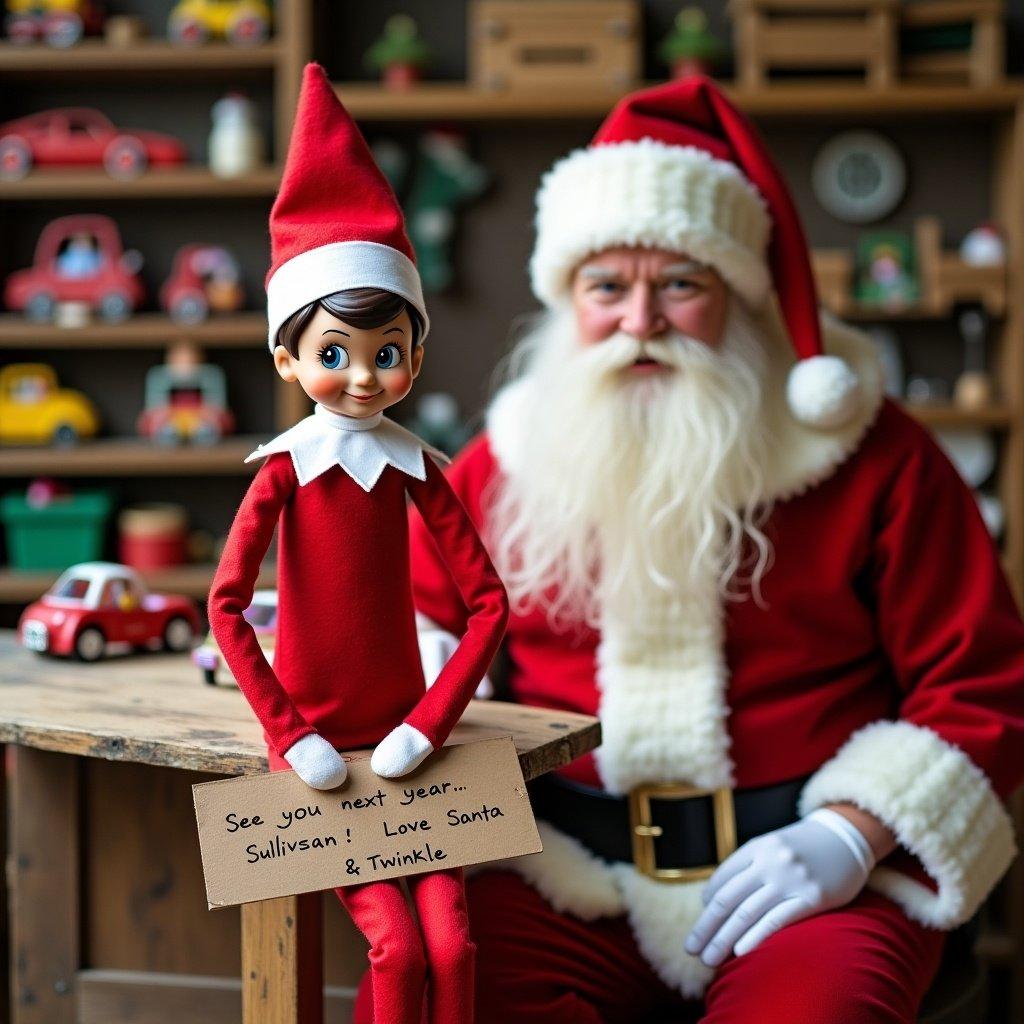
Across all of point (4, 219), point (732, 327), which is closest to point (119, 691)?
point (732, 327)

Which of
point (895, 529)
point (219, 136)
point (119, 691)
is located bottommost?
point (119, 691)

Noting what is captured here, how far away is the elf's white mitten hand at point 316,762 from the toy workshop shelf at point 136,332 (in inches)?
74.1

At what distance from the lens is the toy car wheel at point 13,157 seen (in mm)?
2682

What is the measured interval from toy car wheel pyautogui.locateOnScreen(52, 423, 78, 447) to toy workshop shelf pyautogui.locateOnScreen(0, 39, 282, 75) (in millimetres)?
759

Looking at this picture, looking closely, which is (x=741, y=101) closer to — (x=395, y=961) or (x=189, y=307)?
(x=189, y=307)

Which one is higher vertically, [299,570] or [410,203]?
[410,203]

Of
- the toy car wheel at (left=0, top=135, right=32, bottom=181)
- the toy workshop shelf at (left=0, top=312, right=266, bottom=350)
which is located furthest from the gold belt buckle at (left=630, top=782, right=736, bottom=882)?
the toy car wheel at (left=0, top=135, right=32, bottom=181)

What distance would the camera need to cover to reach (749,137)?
1.42 meters

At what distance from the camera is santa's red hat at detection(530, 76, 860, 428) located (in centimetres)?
133

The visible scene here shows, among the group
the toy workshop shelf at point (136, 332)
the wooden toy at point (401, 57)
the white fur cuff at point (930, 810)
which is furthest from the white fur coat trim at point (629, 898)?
the wooden toy at point (401, 57)

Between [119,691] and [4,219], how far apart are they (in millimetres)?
1978

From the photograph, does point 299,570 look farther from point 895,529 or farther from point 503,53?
point 503,53

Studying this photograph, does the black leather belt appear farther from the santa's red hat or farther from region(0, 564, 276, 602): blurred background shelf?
region(0, 564, 276, 602): blurred background shelf

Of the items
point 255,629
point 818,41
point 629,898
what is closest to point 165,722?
point 255,629
